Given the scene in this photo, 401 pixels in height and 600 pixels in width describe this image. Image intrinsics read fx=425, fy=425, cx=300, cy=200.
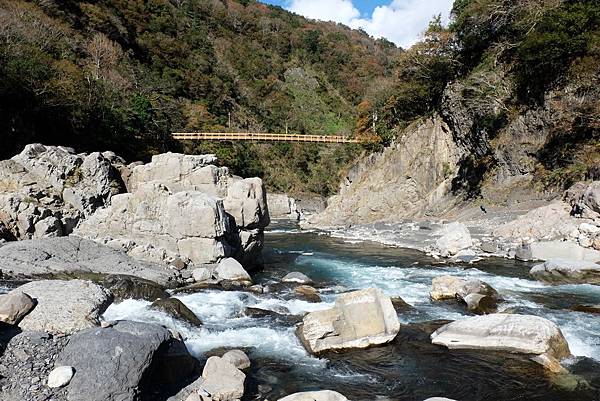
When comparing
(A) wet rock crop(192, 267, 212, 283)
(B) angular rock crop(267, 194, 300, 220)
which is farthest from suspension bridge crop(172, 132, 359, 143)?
(A) wet rock crop(192, 267, 212, 283)

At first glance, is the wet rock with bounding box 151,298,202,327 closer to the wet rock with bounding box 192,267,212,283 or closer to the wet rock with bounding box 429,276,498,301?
the wet rock with bounding box 192,267,212,283

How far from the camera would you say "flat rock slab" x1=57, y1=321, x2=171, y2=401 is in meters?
6.22

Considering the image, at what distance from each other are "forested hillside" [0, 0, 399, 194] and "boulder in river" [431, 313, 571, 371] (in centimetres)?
2487

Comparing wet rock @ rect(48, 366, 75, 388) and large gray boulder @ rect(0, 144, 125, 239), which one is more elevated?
large gray boulder @ rect(0, 144, 125, 239)

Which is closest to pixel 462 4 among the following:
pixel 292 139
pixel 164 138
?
pixel 292 139

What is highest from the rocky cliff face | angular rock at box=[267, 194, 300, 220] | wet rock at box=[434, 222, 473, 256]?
the rocky cliff face

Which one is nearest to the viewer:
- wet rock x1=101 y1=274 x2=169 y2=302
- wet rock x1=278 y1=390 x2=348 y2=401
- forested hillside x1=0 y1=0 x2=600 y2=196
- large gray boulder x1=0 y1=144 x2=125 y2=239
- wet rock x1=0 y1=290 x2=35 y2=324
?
wet rock x1=278 y1=390 x2=348 y2=401

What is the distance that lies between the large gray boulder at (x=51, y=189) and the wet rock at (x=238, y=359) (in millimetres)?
11537

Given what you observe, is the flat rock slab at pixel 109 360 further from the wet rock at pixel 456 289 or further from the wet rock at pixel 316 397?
the wet rock at pixel 456 289

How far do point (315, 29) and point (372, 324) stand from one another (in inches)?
4056

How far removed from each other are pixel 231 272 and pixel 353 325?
659 cm

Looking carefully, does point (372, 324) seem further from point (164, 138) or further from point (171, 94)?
point (171, 94)

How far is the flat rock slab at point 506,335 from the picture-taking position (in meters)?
8.80

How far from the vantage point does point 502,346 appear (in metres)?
9.10
